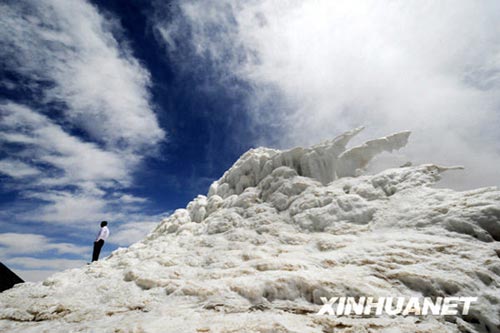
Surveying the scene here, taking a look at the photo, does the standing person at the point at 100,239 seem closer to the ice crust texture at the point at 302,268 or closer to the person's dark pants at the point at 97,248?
the person's dark pants at the point at 97,248

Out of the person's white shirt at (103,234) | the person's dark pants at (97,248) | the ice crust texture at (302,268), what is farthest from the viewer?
the person's white shirt at (103,234)

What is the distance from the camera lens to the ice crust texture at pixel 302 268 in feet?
21.2

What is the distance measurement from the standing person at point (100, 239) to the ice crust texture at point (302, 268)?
3420mm

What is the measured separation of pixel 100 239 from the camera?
16.2 m

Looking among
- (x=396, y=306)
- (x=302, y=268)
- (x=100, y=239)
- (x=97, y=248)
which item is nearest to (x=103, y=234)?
(x=100, y=239)

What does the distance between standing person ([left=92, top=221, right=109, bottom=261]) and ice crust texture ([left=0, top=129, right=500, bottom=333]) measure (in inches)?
135

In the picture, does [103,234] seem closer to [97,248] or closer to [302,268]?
[97,248]

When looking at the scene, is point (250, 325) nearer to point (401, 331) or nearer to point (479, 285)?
point (401, 331)

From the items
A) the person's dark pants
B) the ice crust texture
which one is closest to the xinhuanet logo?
the ice crust texture

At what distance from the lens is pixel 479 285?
7301 mm

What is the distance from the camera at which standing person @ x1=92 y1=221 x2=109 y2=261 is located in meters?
15.8

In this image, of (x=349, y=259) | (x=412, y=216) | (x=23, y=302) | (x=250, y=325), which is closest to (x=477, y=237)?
(x=412, y=216)

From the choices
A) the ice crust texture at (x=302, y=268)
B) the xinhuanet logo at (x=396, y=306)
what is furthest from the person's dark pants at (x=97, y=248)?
the xinhuanet logo at (x=396, y=306)

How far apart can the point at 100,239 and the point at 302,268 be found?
43.9 feet
